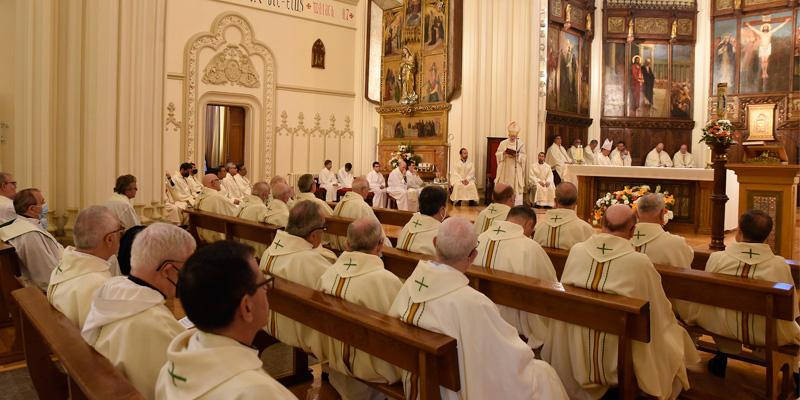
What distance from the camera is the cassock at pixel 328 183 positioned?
15.4 metres

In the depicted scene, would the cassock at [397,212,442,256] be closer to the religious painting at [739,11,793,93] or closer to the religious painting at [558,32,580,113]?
the religious painting at [558,32,580,113]

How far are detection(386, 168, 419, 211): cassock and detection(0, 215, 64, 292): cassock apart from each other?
387 inches

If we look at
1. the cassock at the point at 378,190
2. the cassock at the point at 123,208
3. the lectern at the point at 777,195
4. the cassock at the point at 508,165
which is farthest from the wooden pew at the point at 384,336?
the cassock at the point at 508,165

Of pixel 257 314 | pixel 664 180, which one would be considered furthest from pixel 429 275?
pixel 664 180

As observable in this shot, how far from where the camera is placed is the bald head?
3602 mm

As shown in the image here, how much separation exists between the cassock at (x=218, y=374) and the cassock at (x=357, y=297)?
1523 millimetres

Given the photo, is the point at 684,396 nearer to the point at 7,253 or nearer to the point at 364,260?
the point at 364,260

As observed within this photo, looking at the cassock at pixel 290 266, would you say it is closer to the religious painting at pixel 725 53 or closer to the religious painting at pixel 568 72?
the religious painting at pixel 568 72

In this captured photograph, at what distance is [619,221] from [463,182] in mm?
11489

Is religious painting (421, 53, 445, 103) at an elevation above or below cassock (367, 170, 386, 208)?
above

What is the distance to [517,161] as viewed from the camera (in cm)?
1481

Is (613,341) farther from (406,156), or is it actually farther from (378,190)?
(406,156)

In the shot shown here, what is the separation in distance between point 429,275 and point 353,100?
51.3 ft

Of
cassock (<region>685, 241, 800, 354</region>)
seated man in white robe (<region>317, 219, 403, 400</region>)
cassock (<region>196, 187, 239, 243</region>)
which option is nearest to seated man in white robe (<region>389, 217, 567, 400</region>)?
seated man in white robe (<region>317, 219, 403, 400</region>)
